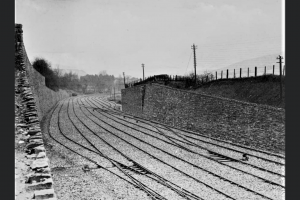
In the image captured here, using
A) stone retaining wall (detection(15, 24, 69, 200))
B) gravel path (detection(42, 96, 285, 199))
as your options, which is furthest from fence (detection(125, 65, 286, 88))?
stone retaining wall (detection(15, 24, 69, 200))

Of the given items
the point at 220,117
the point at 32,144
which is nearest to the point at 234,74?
the point at 220,117

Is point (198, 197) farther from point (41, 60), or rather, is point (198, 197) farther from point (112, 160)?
point (41, 60)

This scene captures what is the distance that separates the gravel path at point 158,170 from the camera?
31.2ft

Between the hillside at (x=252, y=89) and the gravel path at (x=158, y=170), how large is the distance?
19.5ft

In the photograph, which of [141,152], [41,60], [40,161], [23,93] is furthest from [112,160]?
[41,60]

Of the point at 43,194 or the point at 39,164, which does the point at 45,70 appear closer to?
the point at 39,164

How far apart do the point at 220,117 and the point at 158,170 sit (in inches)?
313

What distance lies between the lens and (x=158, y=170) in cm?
1191

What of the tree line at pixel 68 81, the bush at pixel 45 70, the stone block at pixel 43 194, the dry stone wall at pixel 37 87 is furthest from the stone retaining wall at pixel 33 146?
the tree line at pixel 68 81

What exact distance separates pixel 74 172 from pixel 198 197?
539cm

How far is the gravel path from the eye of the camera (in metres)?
9.51

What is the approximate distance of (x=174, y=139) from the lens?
60.3 feet

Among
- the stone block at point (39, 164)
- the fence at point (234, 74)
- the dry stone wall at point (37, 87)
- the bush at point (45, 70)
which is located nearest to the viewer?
the stone block at point (39, 164)

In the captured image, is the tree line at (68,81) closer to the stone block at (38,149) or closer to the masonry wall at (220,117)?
the masonry wall at (220,117)
